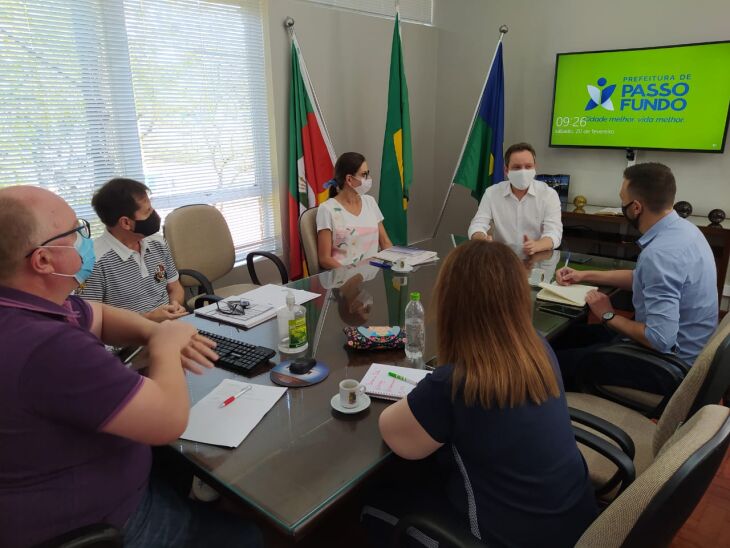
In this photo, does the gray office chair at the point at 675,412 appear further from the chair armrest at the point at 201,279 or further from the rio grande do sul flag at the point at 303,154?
the rio grande do sul flag at the point at 303,154

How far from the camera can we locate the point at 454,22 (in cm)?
457

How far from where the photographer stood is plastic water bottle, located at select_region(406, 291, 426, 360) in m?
1.56

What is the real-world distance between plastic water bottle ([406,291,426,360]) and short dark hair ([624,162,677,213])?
1.04 m

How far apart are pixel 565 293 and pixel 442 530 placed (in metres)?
1.39

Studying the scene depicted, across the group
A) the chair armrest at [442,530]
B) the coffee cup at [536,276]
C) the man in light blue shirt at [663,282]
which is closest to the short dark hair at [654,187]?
the man in light blue shirt at [663,282]

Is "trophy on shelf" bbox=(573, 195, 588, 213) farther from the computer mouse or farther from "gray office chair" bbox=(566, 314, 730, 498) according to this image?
the computer mouse

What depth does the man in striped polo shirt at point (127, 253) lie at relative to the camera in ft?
6.51

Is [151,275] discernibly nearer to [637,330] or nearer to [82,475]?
[82,475]

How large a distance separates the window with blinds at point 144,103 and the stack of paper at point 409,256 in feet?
4.28

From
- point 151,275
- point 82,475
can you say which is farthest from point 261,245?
point 82,475

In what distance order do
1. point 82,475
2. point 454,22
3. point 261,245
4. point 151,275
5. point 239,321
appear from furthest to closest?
point 454,22
point 261,245
point 151,275
point 239,321
point 82,475

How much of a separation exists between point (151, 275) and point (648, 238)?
6.93 feet

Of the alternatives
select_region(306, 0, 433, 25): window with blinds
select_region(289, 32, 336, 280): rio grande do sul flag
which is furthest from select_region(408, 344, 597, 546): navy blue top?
select_region(306, 0, 433, 25): window with blinds

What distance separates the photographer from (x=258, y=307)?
76.5 inches
